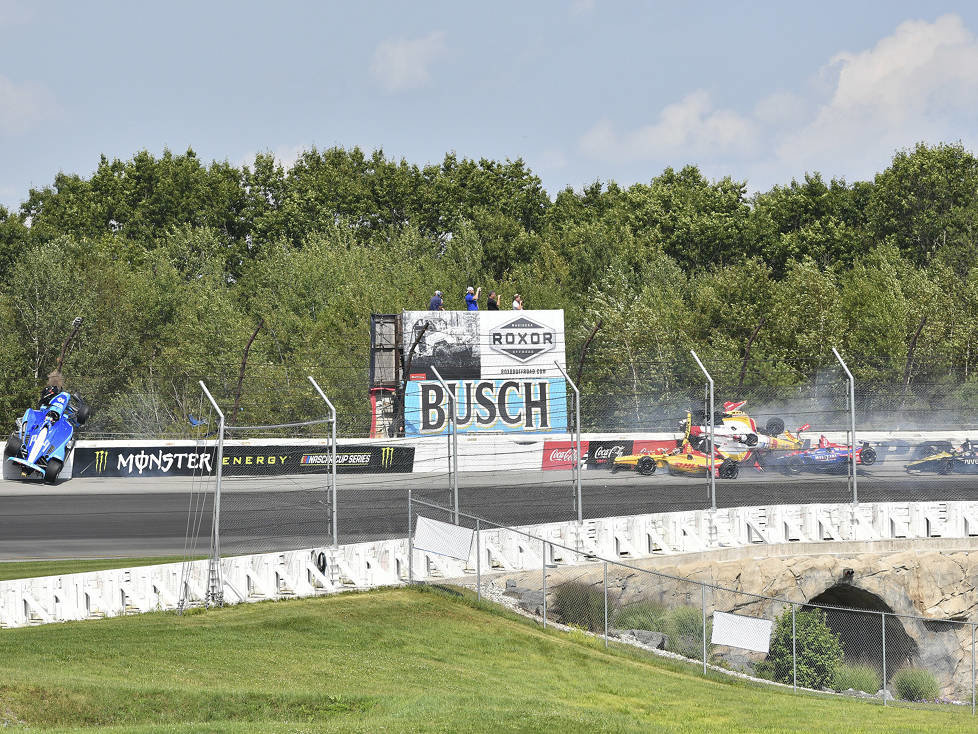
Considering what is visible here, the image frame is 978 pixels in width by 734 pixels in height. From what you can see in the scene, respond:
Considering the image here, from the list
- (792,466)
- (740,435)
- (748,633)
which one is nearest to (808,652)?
(748,633)

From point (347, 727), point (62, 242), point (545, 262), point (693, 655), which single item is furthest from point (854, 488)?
point (62, 242)

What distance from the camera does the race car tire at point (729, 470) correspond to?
33.2 meters

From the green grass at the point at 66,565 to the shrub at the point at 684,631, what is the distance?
10.1 metres

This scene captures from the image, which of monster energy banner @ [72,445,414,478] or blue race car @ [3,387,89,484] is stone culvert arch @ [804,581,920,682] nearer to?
monster energy banner @ [72,445,414,478]

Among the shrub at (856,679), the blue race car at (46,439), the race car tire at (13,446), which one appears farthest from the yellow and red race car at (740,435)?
the race car tire at (13,446)

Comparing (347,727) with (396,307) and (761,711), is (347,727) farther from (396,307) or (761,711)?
(396,307)

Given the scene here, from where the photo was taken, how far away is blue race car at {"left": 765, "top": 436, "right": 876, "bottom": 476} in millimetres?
32344

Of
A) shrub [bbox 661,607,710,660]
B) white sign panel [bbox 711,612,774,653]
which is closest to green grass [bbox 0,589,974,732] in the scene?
white sign panel [bbox 711,612,774,653]

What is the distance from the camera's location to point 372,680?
1514 cm

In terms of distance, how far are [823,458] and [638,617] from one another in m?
12.0

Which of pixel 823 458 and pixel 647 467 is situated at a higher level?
pixel 823 458

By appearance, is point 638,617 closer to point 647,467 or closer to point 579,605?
point 579,605

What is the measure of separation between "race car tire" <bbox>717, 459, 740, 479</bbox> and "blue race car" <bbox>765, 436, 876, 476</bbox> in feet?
3.58

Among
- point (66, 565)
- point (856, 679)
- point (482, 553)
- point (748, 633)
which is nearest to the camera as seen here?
point (748, 633)
